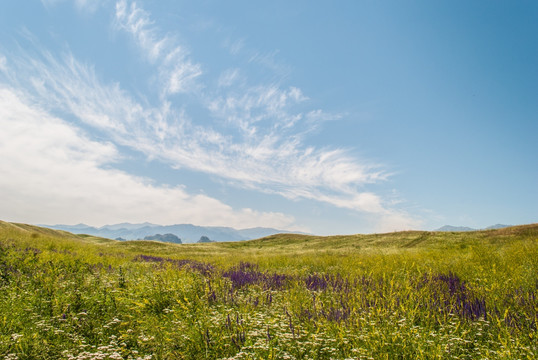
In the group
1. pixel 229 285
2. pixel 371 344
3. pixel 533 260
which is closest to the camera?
pixel 371 344

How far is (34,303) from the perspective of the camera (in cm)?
512

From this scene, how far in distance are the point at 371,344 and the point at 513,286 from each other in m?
4.97

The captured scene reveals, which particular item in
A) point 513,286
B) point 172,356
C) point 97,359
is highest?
point 513,286

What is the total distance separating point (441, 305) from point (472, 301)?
74 cm

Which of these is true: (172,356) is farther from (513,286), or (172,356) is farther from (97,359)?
(513,286)

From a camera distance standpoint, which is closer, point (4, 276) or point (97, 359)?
point (97, 359)

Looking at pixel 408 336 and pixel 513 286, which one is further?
pixel 513 286

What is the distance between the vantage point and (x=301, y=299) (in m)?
5.74

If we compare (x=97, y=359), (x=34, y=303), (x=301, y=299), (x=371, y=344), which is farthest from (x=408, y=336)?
(x=34, y=303)

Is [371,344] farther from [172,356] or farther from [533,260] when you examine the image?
[533,260]

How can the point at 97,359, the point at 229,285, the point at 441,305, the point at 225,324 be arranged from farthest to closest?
the point at 229,285 → the point at 441,305 → the point at 225,324 → the point at 97,359

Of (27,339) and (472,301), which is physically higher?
(472,301)

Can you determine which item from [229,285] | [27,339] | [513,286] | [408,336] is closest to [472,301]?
[513,286]

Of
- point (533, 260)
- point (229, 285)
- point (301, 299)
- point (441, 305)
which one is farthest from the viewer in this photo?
point (533, 260)
